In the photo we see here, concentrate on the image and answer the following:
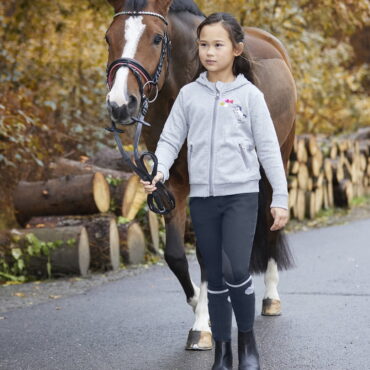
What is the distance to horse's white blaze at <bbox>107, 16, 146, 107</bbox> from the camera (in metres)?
3.61

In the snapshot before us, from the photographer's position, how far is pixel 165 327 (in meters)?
5.04

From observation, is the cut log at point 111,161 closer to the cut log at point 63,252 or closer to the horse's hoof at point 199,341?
the cut log at point 63,252

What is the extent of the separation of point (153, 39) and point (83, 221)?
12.7 feet

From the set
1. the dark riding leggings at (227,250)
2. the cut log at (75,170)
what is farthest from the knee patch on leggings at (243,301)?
the cut log at (75,170)

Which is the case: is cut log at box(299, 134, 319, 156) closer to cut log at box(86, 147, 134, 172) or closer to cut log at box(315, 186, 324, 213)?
cut log at box(315, 186, 324, 213)

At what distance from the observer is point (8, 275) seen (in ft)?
23.7

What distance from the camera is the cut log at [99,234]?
7.44m

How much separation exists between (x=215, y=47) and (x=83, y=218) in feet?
14.0

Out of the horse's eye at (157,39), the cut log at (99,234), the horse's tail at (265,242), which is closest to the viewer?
the horse's eye at (157,39)

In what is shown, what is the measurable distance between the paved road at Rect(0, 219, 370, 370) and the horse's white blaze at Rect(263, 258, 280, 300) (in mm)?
149

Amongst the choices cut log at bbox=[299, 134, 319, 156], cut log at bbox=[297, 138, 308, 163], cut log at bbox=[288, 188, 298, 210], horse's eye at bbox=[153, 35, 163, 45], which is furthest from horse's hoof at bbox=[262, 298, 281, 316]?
cut log at bbox=[299, 134, 319, 156]

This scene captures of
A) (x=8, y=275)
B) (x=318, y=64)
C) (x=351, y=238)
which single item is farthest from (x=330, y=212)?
(x=8, y=275)

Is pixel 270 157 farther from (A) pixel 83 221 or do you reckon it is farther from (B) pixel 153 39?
(A) pixel 83 221

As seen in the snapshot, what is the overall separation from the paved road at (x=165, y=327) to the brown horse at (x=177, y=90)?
0.93 feet
